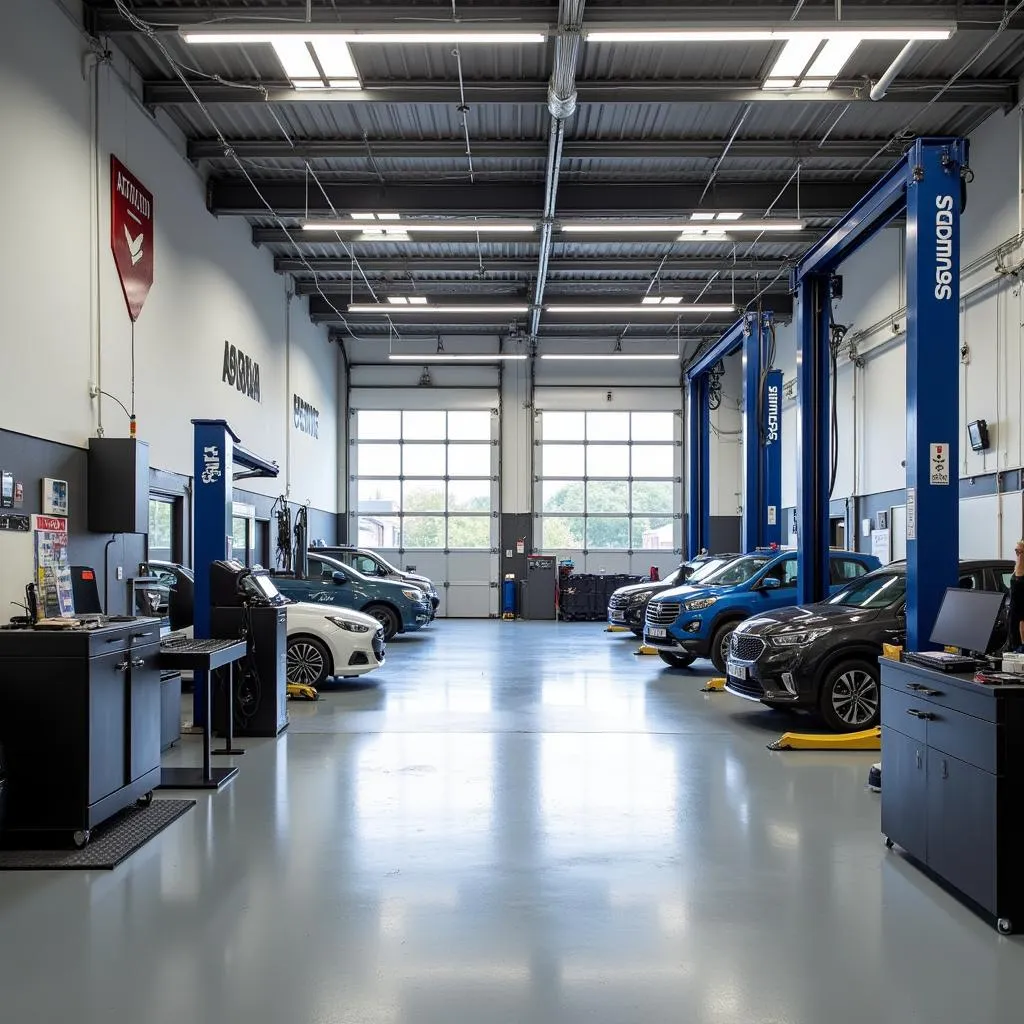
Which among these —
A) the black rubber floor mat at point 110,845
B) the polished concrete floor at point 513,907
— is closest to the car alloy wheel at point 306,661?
the polished concrete floor at point 513,907

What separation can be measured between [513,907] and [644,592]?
1126 cm

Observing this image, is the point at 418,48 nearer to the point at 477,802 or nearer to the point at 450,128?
the point at 450,128

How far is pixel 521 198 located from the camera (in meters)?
12.2

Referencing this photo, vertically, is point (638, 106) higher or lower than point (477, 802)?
higher

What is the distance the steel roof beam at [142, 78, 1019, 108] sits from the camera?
9.05 meters

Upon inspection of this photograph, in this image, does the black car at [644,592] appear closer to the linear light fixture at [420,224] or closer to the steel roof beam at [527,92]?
the linear light fixture at [420,224]

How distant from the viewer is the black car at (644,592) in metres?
12.6

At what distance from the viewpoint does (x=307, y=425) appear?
17984mm

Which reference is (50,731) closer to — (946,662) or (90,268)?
(946,662)

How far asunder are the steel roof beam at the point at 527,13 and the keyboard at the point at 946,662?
626cm

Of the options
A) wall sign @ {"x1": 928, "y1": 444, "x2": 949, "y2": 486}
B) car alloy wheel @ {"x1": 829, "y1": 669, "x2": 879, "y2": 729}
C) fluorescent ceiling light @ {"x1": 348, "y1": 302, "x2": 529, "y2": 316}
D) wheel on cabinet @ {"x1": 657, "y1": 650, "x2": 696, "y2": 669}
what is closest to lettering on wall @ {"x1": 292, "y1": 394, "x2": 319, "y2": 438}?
fluorescent ceiling light @ {"x1": 348, "y1": 302, "x2": 529, "y2": 316}

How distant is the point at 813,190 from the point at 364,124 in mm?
6345

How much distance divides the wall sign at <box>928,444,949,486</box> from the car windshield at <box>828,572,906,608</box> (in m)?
2.08

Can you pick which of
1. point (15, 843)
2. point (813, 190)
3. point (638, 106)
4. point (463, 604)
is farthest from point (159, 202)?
point (463, 604)
